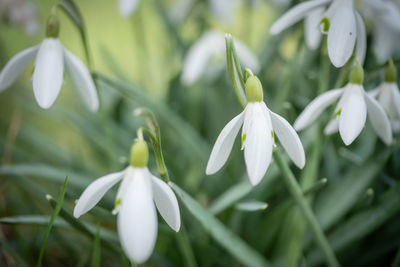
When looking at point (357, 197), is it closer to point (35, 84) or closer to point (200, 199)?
point (200, 199)

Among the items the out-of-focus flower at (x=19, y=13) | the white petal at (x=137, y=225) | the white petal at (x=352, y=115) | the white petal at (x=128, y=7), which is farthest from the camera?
the out-of-focus flower at (x=19, y=13)

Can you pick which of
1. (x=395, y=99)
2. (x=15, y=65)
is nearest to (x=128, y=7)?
(x=15, y=65)

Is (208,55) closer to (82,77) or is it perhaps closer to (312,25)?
(312,25)

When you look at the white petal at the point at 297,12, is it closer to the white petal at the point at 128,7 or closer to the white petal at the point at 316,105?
the white petal at the point at 316,105

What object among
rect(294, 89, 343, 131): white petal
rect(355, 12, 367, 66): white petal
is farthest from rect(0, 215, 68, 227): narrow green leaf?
rect(355, 12, 367, 66): white petal

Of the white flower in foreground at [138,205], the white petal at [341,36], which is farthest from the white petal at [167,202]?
the white petal at [341,36]

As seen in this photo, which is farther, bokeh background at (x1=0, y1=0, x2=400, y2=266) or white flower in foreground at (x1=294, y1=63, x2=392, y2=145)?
bokeh background at (x1=0, y1=0, x2=400, y2=266)

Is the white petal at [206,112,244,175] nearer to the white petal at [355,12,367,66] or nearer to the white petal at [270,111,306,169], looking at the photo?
the white petal at [270,111,306,169]
